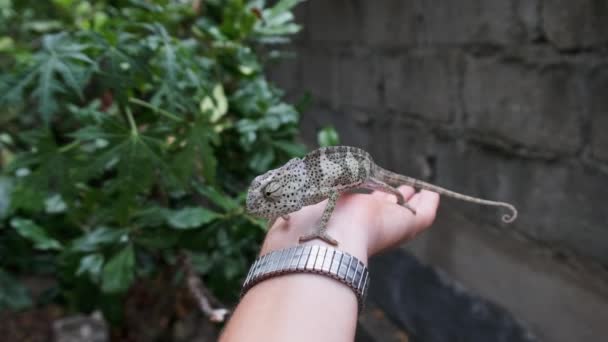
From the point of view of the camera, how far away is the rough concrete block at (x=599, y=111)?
1155mm

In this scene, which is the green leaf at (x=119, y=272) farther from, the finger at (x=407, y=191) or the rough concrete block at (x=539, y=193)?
the rough concrete block at (x=539, y=193)

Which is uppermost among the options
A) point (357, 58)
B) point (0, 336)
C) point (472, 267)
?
point (357, 58)

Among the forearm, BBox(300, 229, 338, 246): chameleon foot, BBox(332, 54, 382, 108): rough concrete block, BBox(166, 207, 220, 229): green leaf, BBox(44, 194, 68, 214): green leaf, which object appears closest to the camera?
the forearm

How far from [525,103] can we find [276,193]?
2.56ft

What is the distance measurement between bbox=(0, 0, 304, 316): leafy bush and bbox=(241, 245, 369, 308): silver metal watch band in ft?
0.98

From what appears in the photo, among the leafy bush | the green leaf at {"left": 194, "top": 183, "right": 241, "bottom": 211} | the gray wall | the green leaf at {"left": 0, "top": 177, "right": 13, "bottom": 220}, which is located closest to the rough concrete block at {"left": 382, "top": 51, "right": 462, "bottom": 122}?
the gray wall

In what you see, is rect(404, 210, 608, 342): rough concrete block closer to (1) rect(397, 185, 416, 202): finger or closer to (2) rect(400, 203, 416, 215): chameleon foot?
(1) rect(397, 185, 416, 202): finger

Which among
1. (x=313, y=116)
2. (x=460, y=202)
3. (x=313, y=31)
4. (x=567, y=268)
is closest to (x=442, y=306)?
(x=460, y=202)

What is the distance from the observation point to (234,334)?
669 millimetres

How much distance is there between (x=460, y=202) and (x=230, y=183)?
2.46 feet

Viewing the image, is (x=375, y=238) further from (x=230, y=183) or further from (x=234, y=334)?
(x=230, y=183)

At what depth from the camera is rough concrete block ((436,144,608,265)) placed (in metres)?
1.25

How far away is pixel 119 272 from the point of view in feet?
3.66

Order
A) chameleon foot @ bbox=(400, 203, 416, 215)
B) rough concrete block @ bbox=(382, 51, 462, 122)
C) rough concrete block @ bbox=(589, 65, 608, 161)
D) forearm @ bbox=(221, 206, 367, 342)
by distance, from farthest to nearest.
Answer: rough concrete block @ bbox=(382, 51, 462, 122), rough concrete block @ bbox=(589, 65, 608, 161), chameleon foot @ bbox=(400, 203, 416, 215), forearm @ bbox=(221, 206, 367, 342)
